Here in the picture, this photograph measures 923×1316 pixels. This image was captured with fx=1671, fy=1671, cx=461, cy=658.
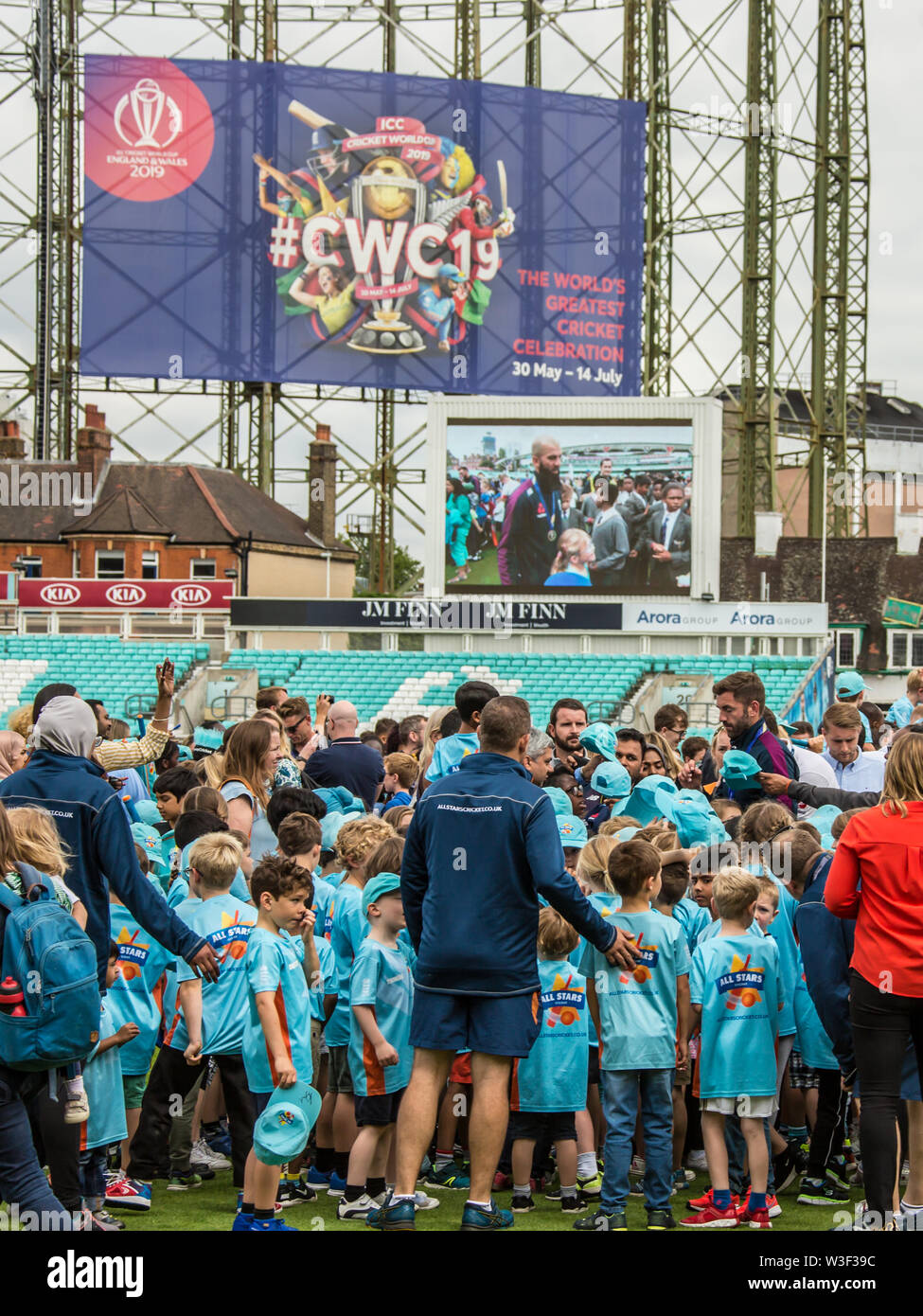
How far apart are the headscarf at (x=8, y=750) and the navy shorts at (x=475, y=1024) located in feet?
7.76

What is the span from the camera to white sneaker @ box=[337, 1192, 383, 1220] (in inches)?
235

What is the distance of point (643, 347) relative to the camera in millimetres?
42875

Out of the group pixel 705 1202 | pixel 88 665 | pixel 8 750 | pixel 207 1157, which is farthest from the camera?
pixel 88 665

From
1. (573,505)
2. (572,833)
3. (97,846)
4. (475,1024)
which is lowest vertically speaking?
(475,1024)

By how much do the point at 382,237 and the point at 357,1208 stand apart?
119ft

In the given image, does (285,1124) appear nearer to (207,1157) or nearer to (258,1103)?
(258,1103)

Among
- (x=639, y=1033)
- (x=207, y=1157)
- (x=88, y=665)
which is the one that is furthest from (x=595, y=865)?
(x=88, y=665)

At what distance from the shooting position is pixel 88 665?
104ft

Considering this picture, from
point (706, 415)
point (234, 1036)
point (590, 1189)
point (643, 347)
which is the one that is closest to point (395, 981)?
point (234, 1036)

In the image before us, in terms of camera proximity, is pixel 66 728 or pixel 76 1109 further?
pixel 66 728

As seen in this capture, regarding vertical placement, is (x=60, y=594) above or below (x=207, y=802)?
above

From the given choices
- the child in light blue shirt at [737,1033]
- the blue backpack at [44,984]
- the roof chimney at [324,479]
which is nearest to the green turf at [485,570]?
the roof chimney at [324,479]

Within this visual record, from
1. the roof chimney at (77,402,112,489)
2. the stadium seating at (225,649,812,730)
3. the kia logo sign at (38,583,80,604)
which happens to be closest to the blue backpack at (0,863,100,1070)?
the stadium seating at (225,649,812,730)

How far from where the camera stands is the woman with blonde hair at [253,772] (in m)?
7.38
